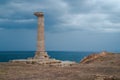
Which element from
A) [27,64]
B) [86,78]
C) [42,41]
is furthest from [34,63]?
[86,78]

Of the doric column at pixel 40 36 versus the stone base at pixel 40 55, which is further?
the doric column at pixel 40 36

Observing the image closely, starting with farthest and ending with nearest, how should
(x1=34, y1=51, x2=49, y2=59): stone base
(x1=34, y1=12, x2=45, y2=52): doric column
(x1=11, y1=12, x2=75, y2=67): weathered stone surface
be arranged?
(x1=34, y1=12, x2=45, y2=52): doric column < (x1=34, y1=51, x2=49, y2=59): stone base < (x1=11, y1=12, x2=75, y2=67): weathered stone surface

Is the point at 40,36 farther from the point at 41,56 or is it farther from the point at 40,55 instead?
the point at 41,56

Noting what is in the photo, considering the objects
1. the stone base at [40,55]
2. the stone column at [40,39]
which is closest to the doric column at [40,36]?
the stone column at [40,39]

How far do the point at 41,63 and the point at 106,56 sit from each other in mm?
15621

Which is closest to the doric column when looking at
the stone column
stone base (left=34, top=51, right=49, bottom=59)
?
the stone column

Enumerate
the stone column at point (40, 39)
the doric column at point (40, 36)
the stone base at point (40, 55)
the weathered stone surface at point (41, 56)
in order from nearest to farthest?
the weathered stone surface at point (41, 56) < the stone base at point (40, 55) < the stone column at point (40, 39) < the doric column at point (40, 36)

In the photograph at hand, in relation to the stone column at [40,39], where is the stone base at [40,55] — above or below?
below

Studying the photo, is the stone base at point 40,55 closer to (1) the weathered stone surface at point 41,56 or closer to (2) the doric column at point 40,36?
(1) the weathered stone surface at point 41,56

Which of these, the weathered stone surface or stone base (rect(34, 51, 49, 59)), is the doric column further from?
stone base (rect(34, 51, 49, 59))

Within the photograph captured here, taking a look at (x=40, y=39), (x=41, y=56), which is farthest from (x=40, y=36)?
(x=41, y=56)

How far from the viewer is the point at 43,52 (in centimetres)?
3994

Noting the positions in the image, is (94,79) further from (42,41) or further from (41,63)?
(42,41)

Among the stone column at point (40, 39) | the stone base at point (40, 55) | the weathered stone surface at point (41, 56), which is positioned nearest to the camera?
the weathered stone surface at point (41, 56)
